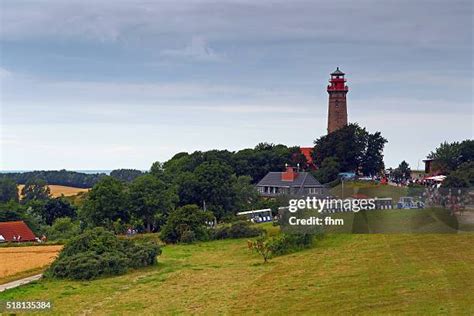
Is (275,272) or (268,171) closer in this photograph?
(275,272)

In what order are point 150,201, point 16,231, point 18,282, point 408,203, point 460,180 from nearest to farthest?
point 18,282, point 408,203, point 460,180, point 150,201, point 16,231

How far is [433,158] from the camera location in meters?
72.3

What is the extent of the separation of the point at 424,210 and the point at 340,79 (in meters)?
43.3

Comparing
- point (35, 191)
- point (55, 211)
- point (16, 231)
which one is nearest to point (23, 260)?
point (16, 231)

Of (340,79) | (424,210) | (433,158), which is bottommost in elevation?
(424,210)

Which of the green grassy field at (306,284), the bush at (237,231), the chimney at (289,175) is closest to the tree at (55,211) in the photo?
the chimney at (289,175)

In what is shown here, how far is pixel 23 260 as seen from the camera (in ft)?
135

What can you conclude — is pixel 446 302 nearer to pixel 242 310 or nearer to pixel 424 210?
pixel 242 310

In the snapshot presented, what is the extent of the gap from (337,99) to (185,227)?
3953 cm

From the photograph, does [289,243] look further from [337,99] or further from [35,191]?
[35,191]

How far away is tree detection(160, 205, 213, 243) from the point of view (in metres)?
48.5

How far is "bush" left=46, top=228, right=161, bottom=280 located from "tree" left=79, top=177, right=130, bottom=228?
17251 millimetres

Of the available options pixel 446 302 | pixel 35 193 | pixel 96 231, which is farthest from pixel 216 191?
pixel 35 193

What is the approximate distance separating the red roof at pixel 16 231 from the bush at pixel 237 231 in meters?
18.6
